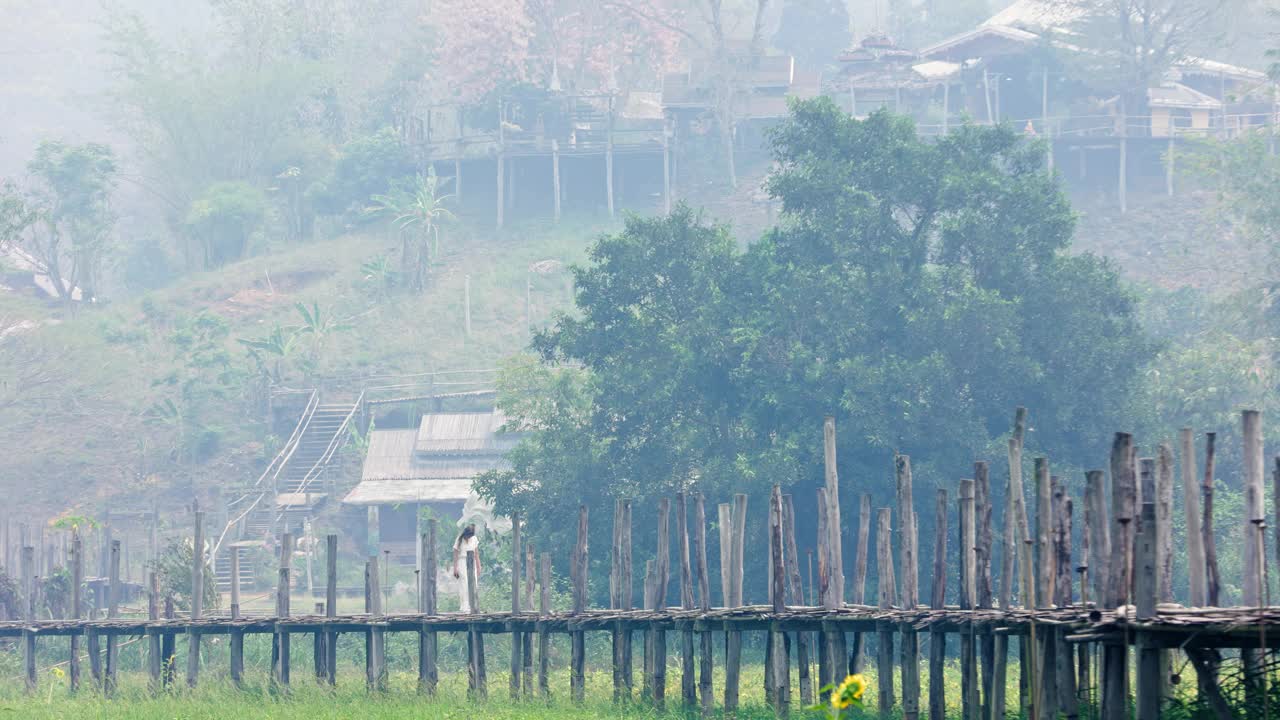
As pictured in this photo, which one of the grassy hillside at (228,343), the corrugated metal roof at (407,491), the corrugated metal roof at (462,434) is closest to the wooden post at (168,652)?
the corrugated metal roof at (407,491)

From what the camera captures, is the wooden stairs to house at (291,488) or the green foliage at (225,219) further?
the green foliage at (225,219)

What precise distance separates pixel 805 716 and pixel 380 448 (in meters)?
29.7

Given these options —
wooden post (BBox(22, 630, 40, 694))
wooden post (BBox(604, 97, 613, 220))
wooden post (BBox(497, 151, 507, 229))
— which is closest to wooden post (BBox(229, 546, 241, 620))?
wooden post (BBox(22, 630, 40, 694))

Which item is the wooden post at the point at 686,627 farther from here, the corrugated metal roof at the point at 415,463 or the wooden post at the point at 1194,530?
the corrugated metal roof at the point at 415,463

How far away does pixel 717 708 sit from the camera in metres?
19.1

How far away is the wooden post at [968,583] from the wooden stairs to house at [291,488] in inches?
1096

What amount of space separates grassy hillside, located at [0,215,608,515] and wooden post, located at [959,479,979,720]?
35486 millimetres

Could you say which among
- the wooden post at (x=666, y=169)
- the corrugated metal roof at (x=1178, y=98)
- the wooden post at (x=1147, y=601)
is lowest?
the wooden post at (x=1147, y=601)

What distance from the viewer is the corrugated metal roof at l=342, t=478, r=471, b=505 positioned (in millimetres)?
43031

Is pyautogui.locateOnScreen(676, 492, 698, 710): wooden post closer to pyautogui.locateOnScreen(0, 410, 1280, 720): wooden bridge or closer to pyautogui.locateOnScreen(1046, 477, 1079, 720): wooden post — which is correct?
pyautogui.locateOnScreen(0, 410, 1280, 720): wooden bridge

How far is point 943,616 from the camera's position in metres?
14.9

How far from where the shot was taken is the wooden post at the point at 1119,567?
11.3 m

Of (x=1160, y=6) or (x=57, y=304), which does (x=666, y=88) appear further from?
(x=57, y=304)

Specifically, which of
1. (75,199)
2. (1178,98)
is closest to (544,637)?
(1178,98)
